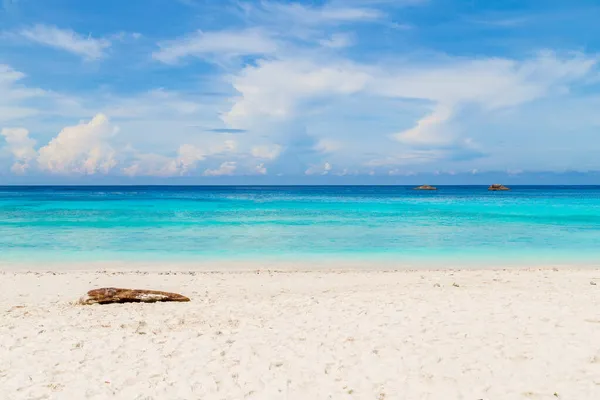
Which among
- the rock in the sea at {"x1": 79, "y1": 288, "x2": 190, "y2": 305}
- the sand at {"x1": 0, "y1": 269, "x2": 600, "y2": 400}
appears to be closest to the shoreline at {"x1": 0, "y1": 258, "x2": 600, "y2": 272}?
the sand at {"x1": 0, "y1": 269, "x2": 600, "y2": 400}

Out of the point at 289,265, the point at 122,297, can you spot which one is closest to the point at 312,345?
the point at 122,297

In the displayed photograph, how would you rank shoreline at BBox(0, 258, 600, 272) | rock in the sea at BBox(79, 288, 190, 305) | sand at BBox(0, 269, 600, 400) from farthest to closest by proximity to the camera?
shoreline at BBox(0, 258, 600, 272), rock in the sea at BBox(79, 288, 190, 305), sand at BBox(0, 269, 600, 400)

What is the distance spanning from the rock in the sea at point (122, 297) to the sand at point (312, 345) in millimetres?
304

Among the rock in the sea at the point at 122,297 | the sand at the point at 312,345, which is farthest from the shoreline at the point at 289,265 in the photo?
the rock in the sea at the point at 122,297

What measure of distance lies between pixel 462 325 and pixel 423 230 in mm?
24010

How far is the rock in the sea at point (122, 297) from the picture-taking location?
11086 mm

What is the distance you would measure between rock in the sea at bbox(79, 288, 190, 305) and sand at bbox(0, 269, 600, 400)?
0.30m

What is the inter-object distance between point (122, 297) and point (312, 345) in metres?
5.64

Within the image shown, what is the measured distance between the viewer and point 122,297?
11195 mm

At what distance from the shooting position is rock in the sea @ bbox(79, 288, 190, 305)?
11.1 meters

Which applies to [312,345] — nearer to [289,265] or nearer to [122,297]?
[122,297]

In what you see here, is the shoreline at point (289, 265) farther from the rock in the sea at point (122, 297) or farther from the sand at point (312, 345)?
the rock in the sea at point (122, 297)

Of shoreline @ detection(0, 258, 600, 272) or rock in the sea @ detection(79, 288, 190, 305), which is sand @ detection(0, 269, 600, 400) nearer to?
rock in the sea @ detection(79, 288, 190, 305)

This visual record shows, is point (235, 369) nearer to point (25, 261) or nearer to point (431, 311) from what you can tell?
point (431, 311)
